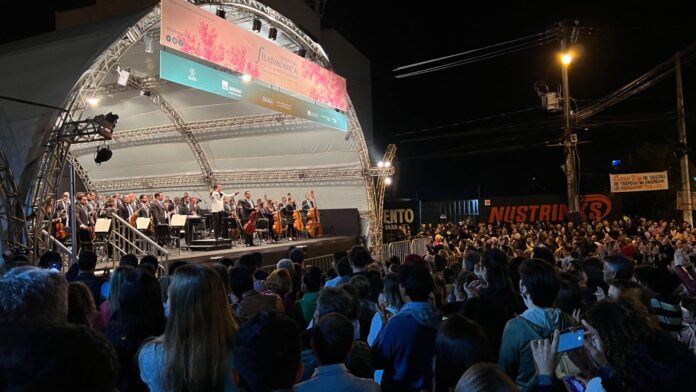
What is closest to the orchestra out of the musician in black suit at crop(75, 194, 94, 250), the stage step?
the musician in black suit at crop(75, 194, 94, 250)

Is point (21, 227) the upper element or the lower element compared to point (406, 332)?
upper

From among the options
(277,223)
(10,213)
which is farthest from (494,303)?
(277,223)

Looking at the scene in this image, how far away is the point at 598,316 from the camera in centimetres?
205

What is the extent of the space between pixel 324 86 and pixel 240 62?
11.0 ft

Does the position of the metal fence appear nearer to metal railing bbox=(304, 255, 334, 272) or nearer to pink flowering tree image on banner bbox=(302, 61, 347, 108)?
metal railing bbox=(304, 255, 334, 272)

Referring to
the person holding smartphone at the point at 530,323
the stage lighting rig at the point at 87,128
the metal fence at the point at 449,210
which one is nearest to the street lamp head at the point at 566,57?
the metal fence at the point at 449,210

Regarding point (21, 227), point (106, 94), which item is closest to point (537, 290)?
point (21, 227)

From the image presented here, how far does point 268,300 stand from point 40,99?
353 inches

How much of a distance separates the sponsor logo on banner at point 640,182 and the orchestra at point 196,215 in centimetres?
1093

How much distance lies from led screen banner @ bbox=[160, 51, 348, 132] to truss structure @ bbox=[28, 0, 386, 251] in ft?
3.94

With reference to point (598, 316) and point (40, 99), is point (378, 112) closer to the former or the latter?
point (40, 99)

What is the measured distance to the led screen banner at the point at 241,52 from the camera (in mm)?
9781

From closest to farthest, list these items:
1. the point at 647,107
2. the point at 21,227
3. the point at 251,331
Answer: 1. the point at 251,331
2. the point at 21,227
3. the point at 647,107

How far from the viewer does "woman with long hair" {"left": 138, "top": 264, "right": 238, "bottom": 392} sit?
2.01 m
